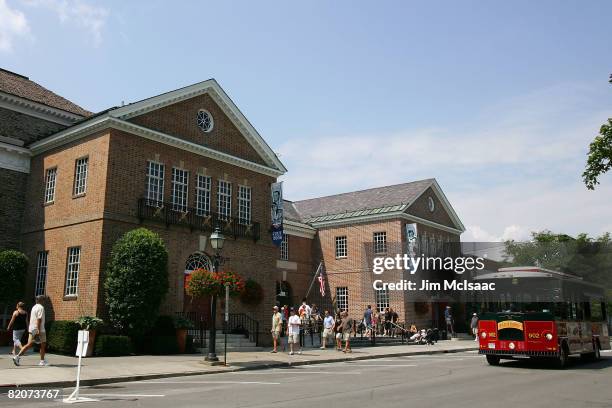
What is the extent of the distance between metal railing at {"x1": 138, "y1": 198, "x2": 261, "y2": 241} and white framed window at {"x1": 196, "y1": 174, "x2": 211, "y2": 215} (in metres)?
0.20

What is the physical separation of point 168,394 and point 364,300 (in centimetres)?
2762

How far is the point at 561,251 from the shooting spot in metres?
61.2

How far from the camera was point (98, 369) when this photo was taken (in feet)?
47.6

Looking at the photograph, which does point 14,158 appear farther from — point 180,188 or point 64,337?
point 64,337

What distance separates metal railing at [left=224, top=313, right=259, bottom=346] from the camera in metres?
23.9

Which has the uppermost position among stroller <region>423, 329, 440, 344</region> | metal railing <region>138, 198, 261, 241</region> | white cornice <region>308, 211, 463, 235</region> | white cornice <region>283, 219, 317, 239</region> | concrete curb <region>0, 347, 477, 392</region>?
white cornice <region>308, 211, 463, 235</region>

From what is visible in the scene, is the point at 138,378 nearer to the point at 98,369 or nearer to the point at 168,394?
the point at 98,369

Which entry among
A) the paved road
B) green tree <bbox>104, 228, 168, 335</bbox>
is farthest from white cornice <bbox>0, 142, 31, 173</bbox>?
the paved road

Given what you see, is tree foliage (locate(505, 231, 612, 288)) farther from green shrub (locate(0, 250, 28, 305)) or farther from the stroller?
green shrub (locate(0, 250, 28, 305))

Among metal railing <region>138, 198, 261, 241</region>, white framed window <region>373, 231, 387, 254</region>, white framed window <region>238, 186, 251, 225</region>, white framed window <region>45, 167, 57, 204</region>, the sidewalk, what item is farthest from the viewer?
white framed window <region>373, 231, 387, 254</region>

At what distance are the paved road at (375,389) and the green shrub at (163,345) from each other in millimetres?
5014

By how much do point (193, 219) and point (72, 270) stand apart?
5.11 metres

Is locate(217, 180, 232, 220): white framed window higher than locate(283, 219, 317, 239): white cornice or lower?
lower

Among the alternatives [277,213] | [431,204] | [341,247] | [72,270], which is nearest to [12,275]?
[72,270]
